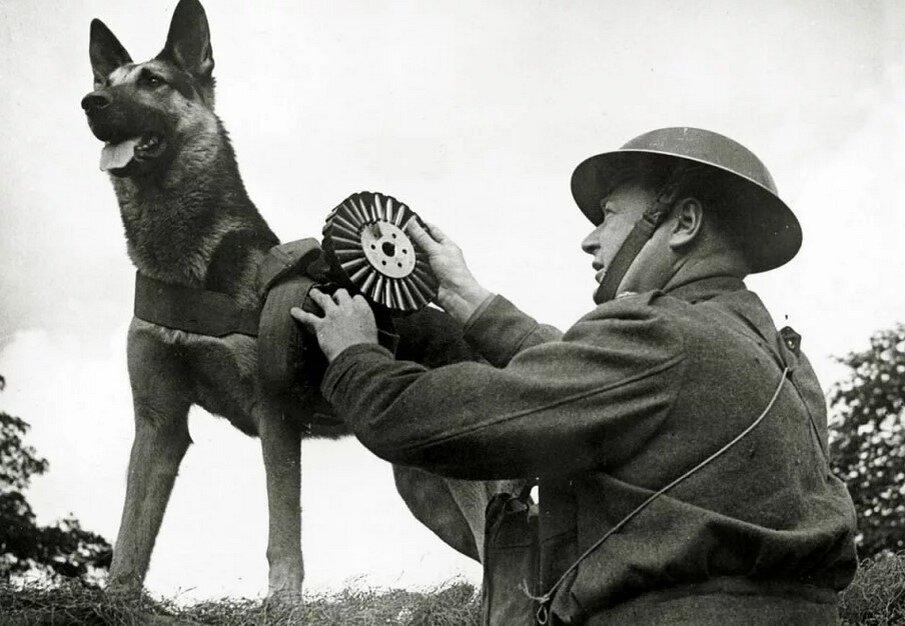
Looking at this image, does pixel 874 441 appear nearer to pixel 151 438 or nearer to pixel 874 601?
pixel 874 601

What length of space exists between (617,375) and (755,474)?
1.36 ft

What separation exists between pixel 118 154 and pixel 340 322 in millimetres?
996

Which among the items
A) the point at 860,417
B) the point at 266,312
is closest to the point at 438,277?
the point at 266,312

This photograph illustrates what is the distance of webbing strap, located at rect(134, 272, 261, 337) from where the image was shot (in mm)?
3863

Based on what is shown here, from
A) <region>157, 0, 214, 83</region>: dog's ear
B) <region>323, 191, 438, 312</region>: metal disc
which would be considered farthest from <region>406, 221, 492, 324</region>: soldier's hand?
<region>157, 0, 214, 83</region>: dog's ear

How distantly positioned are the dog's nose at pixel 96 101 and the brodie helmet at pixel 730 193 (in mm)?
1532

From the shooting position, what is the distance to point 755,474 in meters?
2.83

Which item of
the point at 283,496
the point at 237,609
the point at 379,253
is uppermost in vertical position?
the point at 379,253

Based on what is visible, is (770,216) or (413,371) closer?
(413,371)

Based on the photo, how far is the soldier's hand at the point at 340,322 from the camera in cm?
324

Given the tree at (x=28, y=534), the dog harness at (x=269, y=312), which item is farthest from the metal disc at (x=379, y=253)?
the tree at (x=28, y=534)

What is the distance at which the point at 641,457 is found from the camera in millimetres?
2832

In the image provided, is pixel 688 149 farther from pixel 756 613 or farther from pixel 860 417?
pixel 860 417

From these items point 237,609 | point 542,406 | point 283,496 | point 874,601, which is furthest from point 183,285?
point 874,601
